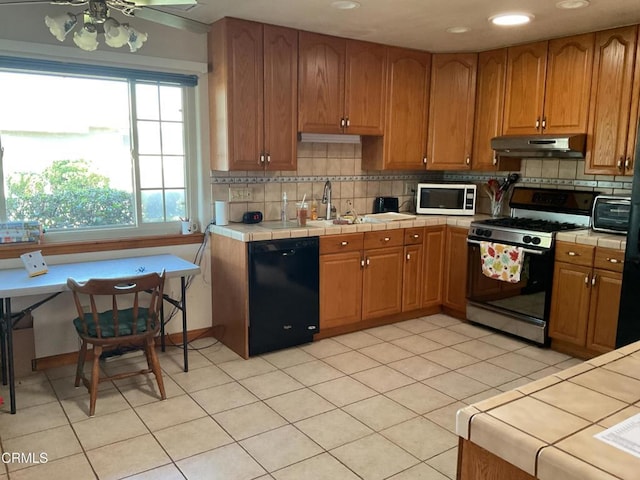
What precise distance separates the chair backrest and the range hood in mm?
2844

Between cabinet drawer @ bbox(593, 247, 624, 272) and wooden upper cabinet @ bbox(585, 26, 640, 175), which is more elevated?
wooden upper cabinet @ bbox(585, 26, 640, 175)

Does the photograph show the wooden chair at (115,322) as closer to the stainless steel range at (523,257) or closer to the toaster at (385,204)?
the toaster at (385,204)

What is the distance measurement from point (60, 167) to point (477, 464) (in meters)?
3.18

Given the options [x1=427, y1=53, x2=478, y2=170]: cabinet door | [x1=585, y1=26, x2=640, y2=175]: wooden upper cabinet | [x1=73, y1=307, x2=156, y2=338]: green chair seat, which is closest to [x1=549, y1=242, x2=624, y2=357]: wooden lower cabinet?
[x1=585, y1=26, x2=640, y2=175]: wooden upper cabinet

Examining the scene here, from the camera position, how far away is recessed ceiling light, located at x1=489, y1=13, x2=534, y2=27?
3.33 metres

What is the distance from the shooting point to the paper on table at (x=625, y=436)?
98 centimetres

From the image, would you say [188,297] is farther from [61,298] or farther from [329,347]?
[329,347]

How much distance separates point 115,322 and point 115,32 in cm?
157

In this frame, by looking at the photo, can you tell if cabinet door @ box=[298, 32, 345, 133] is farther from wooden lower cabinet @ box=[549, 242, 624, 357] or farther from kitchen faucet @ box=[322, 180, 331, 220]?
wooden lower cabinet @ box=[549, 242, 624, 357]

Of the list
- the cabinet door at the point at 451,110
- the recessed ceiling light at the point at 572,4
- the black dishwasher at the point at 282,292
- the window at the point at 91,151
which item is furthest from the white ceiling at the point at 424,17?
the black dishwasher at the point at 282,292

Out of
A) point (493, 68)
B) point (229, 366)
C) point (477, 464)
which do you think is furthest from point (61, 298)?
point (493, 68)

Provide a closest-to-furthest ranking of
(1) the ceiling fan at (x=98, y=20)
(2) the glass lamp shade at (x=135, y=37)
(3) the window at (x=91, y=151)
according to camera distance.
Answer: (1) the ceiling fan at (x=98, y=20)
(2) the glass lamp shade at (x=135, y=37)
(3) the window at (x=91, y=151)

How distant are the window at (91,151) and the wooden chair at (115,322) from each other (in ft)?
2.76

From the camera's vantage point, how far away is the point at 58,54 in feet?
10.4
